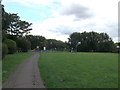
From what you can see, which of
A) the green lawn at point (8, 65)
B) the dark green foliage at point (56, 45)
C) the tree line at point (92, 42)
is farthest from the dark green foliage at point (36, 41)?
the green lawn at point (8, 65)

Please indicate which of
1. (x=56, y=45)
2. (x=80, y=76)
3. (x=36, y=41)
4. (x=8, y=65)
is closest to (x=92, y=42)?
(x=36, y=41)

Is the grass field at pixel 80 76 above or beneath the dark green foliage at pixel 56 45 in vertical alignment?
beneath

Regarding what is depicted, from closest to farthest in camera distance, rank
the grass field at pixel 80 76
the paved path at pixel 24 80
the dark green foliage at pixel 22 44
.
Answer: the paved path at pixel 24 80, the grass field at pixel 80 76, the dark green foliage at pixel 22 44

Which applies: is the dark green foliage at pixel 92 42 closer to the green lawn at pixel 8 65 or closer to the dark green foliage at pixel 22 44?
the dark green foliage at pixel 22 44

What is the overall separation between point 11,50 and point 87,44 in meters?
67.6

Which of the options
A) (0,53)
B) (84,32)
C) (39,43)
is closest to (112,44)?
(84,32)

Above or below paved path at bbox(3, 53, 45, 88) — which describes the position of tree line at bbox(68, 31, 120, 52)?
above

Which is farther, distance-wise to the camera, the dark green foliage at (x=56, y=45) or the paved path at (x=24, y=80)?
the dark green foliage at (x=56, y=45)

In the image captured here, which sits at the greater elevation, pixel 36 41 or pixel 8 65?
pixel 36 41

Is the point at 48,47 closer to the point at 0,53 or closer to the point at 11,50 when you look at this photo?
the point at 11,50

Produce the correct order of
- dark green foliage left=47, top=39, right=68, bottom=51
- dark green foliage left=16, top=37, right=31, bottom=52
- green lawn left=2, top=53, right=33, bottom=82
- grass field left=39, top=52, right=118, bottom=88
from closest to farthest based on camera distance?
grass field left=39, top=52, right=118, bottom=88 → green lawn left=2, top=53, right=33, bottom=82 → dark green foliage left=16, top=37, right=31, bottom=52 → dark green foliage left=47, top=39, right=68, bottom=51

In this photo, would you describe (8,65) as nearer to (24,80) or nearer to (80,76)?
(24,80)

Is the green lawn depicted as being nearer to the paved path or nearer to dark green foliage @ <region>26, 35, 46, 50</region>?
the paved path

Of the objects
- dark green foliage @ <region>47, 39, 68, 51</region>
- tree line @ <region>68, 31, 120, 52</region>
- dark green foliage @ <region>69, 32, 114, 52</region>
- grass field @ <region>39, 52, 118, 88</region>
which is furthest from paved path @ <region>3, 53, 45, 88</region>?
dark green foliage @ <region>47, 39, 68, 51</region>
